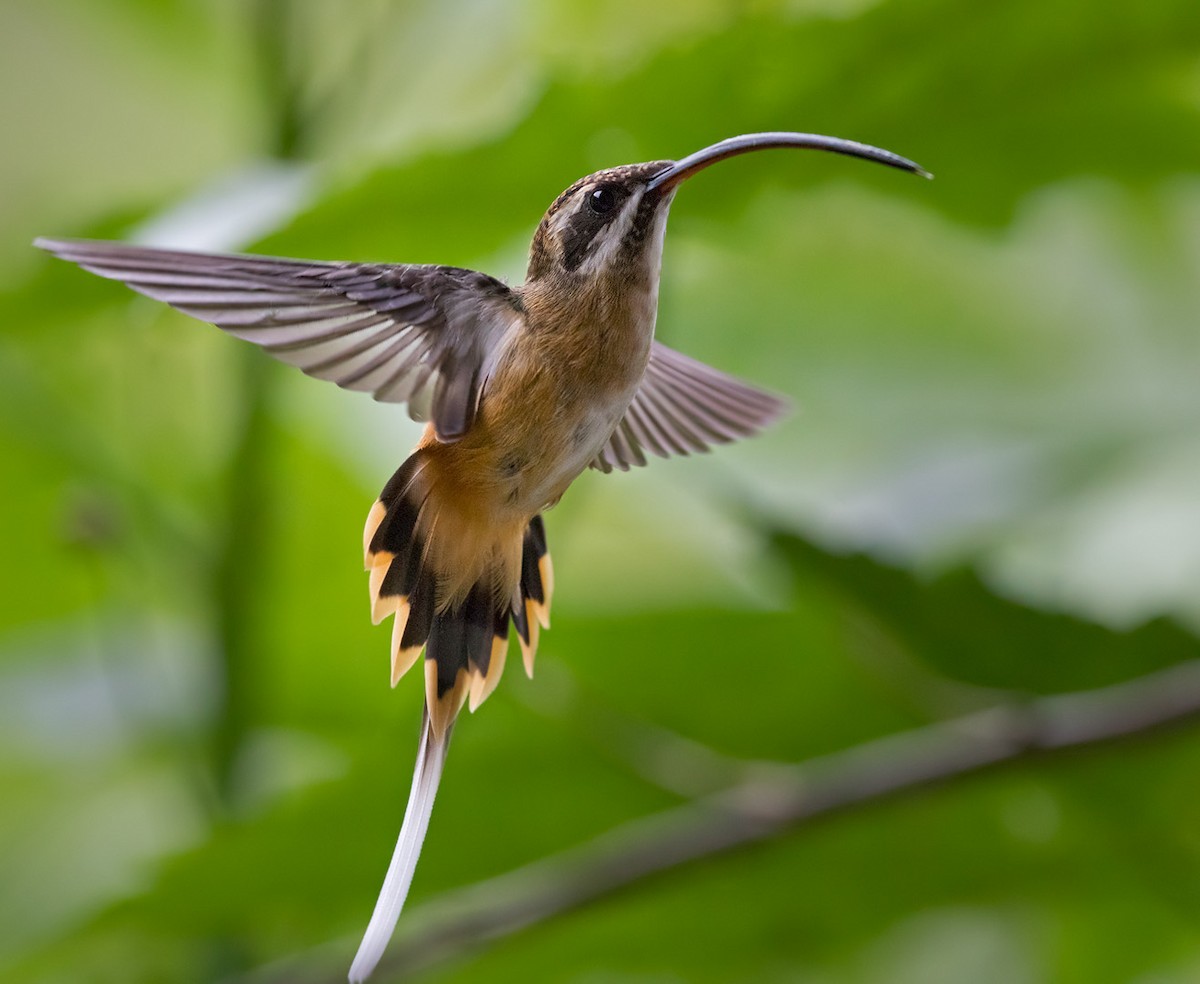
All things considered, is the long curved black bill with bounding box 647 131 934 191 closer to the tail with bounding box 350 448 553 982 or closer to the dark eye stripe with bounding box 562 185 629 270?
the dark eye stripe with bounding box 562 185 629 270

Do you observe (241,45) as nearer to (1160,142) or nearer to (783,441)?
(783,441)

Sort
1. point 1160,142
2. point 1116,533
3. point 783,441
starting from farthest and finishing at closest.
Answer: point 783,441
point 1116,533
point 1160,142

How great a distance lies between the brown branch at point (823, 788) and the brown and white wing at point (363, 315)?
0.45 meters

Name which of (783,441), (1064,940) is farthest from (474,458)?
(783,441)

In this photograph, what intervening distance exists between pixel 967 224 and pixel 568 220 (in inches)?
23.8

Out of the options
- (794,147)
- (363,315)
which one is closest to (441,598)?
(363,315)

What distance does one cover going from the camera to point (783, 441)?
153 cm

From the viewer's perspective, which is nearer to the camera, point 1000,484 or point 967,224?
point 967,224

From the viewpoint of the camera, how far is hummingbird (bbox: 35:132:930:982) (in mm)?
516

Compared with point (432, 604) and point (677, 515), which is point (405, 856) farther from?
point (677, 515)

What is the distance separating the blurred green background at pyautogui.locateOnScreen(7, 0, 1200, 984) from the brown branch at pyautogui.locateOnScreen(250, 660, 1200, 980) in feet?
0.07

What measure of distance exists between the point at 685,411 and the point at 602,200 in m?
0.18

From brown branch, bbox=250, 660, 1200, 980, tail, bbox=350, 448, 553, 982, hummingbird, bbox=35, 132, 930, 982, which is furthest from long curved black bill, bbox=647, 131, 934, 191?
brown branch, bbox=250, 660, 1200, 980

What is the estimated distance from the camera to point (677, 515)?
152cm
